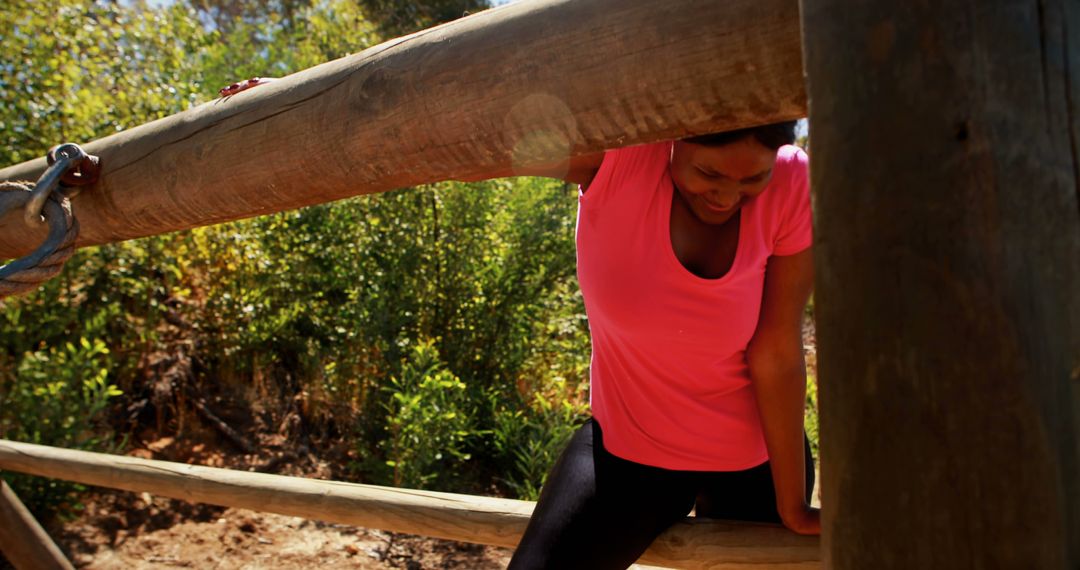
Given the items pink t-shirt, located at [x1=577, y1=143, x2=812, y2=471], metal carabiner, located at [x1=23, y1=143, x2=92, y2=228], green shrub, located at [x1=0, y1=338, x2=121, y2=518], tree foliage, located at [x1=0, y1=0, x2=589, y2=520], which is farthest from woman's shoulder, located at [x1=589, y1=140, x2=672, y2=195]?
green shrub, located at [x1=0, y1=338, x2=121, y2=518]

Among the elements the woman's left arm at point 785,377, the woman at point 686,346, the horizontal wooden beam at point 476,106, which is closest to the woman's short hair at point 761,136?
the woman at point 686,346

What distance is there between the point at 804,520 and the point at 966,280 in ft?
3.51

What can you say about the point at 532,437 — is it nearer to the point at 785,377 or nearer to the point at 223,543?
the point at 223,543

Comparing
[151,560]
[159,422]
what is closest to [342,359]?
[159,422]

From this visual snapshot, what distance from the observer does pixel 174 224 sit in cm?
139

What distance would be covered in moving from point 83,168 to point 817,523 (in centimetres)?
154

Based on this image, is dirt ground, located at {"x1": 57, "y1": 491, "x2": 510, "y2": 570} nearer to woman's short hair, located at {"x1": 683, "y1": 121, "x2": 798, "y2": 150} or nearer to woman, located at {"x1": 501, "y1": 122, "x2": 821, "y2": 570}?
woman, located at {"x1": 501, "y1": 122, "x2": 821, "y2": 570}

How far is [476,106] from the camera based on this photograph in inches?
38.3

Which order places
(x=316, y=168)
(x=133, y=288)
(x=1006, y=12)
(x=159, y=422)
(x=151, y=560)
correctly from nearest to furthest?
(x=1006, y=12) → (x=316, y=168) → (x=151, y=560) → (x=133, y=288) → (x=159, y=422)

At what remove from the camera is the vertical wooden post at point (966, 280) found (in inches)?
21.2

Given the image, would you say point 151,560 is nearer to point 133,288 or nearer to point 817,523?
point 133,288

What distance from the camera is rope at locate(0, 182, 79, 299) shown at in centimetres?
132

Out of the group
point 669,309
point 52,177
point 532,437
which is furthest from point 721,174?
point 532,437

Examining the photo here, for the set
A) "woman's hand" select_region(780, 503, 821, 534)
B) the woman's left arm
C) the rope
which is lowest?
"woman's hand" select_region(780, 503, 821, 534)
